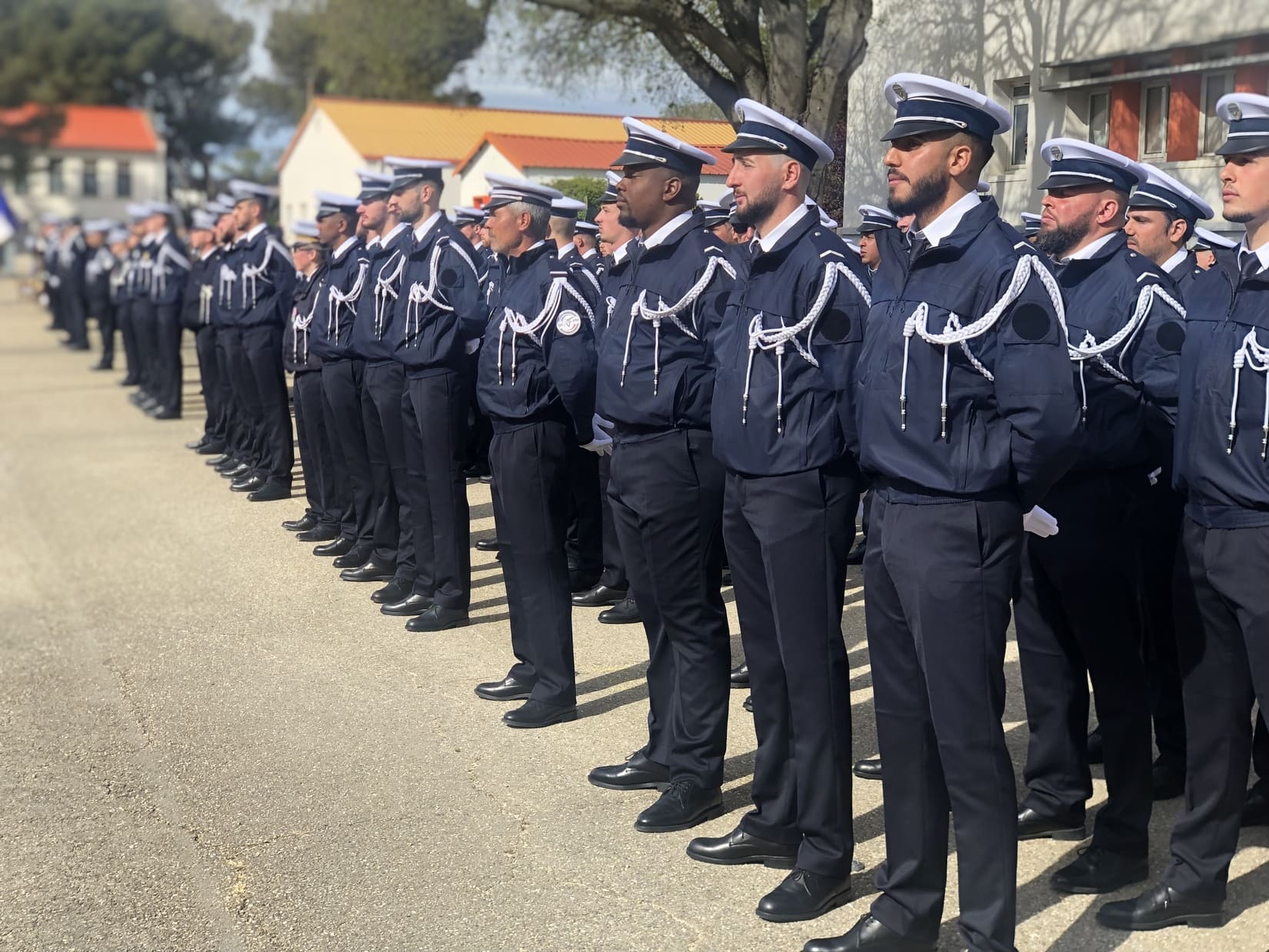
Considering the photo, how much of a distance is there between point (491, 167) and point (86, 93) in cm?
820

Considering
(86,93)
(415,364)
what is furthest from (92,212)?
(415,364)

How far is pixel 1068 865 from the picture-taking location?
14.7ft

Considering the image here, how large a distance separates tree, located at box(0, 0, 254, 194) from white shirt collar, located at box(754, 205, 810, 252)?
11785mm

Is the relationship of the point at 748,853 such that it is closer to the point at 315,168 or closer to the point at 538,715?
the point at 538,715

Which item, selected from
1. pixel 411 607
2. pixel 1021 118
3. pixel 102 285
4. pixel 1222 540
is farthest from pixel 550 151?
pixel 102 285

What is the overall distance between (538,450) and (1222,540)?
2989 mm

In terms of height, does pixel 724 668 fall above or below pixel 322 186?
below

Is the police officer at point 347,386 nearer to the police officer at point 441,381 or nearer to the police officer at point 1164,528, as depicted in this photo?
the police officer at point 441,381

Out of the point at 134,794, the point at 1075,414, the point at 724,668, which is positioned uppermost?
the point at 1075,414

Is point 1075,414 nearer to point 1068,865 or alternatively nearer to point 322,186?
point 1068,865

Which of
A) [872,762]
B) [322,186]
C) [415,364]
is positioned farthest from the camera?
[322,186]

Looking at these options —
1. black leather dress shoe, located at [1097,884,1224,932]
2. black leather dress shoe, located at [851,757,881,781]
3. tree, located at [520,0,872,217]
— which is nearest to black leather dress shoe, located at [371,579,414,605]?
black leather dress shoe, located at [851,757,881,781]

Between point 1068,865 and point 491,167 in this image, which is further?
point 491,167

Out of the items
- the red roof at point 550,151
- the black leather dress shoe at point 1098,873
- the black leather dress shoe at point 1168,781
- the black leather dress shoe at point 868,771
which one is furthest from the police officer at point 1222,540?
→ the red roof at point 550,151
